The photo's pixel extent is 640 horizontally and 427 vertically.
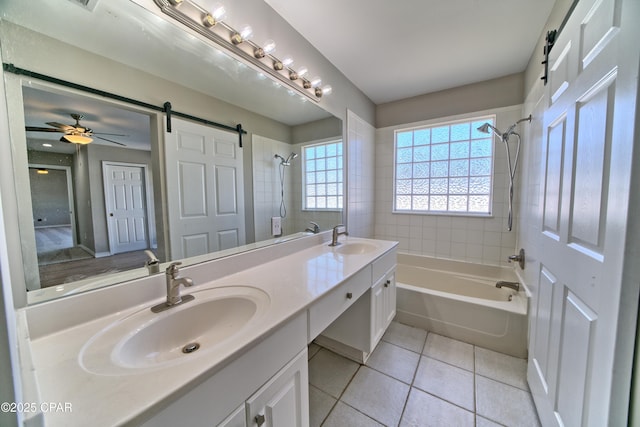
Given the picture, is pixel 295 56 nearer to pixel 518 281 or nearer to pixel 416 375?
pixel 416 375

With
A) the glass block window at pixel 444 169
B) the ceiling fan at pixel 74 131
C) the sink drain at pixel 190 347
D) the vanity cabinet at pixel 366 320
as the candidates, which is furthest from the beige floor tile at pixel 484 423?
the ceiling fan at pixel 74 131

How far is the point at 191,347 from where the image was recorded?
83 cm

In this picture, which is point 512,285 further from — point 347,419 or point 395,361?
point 347,419

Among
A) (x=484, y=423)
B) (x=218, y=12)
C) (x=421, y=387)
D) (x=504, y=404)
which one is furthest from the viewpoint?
(x=421, y=387)

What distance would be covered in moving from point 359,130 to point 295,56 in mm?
1088

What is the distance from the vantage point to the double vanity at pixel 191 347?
481mm

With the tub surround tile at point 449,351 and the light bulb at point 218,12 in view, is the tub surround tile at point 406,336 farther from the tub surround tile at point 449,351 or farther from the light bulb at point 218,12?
the light bulb at point 218,12

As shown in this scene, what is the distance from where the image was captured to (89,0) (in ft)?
2.63

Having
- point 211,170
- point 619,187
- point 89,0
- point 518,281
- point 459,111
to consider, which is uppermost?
point 459,111

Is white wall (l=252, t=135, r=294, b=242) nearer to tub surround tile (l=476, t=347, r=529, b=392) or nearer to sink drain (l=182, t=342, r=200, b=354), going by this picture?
sink drain (l=182, t=342, r=200, b=354)

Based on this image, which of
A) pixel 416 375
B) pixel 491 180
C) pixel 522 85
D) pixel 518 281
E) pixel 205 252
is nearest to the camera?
pixel 205 252

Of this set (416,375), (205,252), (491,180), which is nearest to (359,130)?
(491,180)

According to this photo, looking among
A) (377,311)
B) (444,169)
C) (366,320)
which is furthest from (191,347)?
(444,169)

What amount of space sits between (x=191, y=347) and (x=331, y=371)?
3.60ft
